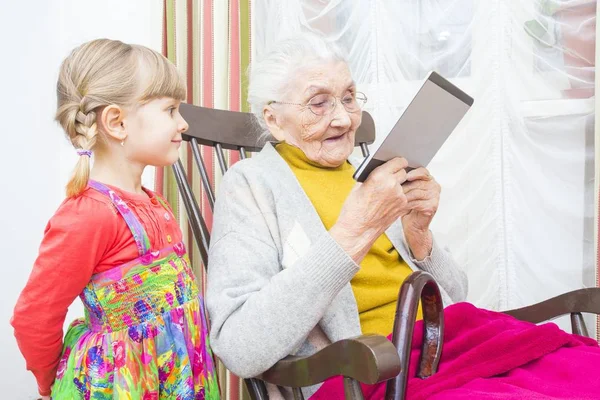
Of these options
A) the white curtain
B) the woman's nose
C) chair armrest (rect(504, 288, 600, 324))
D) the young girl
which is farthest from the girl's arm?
the white curtain

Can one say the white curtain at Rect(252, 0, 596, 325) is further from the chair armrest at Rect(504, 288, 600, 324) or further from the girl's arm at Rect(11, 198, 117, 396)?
the girl's arm at Rect(11, 198, 117, 396)

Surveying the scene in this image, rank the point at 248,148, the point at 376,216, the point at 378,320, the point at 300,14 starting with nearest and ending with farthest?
the point at 376,216 → the point at 378,320 → the point at 248,148 → the point at 300,14

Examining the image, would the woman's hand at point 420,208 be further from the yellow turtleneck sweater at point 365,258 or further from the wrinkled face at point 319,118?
the wrinkled face at point 319,118

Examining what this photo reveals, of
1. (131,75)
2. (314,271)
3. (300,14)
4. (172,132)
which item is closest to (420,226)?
(314,271)

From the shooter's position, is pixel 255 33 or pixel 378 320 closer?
pixel 378 320

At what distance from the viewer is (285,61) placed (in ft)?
4.03

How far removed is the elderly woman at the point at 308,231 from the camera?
93cm

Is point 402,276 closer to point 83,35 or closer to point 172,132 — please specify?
point 172,132

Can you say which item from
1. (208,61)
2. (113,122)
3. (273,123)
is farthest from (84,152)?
(208,61)

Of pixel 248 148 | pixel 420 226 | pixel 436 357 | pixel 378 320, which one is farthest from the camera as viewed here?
pixel 248 148

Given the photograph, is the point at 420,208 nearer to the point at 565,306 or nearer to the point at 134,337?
the point at 565,306

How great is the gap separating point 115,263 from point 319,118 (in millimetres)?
494

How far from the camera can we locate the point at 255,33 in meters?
1.83

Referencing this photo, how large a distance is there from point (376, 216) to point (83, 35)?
1.71 metres
